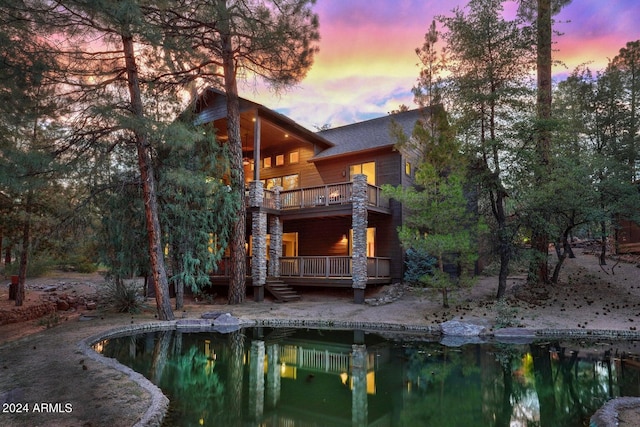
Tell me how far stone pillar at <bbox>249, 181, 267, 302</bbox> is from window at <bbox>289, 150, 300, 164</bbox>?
194 inches

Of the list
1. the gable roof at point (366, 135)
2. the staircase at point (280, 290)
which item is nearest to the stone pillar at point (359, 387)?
the staircase at point (280, 290)

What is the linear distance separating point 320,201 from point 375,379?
35.7ft

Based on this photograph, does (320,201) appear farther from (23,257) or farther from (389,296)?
(23,257)

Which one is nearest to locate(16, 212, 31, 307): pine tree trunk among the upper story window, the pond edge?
the pond edge

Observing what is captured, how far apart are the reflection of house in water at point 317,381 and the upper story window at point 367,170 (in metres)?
10.0

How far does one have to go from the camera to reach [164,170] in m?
13.9

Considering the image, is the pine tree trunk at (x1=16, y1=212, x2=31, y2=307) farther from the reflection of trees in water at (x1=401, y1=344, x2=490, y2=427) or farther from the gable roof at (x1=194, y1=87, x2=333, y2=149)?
the reflection of trees in water at (x1=401, y1=344, x2=490, y2=427)

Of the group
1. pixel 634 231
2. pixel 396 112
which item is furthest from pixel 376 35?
pixel 634 231

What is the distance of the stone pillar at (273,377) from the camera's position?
6078 mm

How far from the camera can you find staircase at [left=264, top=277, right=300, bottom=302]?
663 inches

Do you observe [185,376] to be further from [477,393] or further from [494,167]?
[494,167]

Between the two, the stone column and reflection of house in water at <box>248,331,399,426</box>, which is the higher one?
the stone column

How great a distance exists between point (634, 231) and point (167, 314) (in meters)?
23.6

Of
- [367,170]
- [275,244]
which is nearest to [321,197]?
[275,244]
